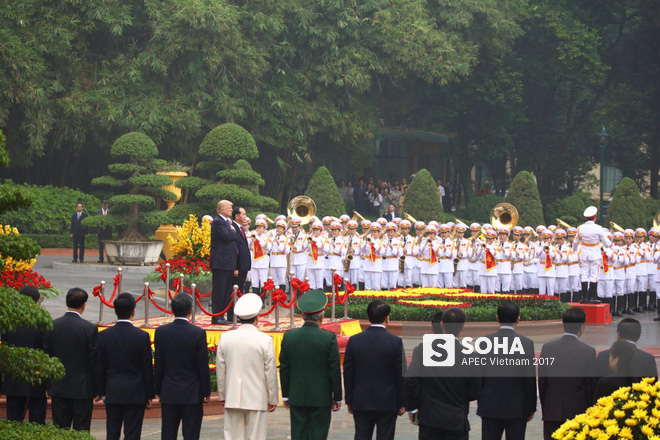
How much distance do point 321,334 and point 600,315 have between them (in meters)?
12.2

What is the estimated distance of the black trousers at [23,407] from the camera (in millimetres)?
9680

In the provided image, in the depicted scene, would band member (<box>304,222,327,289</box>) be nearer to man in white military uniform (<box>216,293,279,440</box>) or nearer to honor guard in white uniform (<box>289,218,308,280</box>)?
honor guard in white uniform (<box>289,218,308,280</box>)

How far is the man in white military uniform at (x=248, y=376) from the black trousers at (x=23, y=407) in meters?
1.95

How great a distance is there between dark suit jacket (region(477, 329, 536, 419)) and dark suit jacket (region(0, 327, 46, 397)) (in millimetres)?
3973

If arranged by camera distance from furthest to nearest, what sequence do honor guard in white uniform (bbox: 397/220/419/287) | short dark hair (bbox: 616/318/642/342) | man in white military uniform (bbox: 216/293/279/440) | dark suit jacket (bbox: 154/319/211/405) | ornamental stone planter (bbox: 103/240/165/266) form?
ornamental stone planter (bbox: 103/240/165/266) < honor guard in white uniform (bbox: 397/220/419/287) < dark suit jacket (bbox: 154/319/211/405) < man in white military uniform (bbox: 216/293/279/440) < short dark hair (bbox: 616/318/642/342)

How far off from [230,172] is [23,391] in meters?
17.2

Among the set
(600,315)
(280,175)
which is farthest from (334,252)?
(280,175)

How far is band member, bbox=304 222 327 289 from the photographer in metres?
22.9

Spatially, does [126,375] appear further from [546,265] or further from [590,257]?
[546,265]

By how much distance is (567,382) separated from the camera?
852 centimetres

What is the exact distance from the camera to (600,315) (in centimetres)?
1975

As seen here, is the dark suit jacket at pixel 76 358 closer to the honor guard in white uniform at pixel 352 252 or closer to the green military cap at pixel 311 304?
the green military cap at pixel 311 304

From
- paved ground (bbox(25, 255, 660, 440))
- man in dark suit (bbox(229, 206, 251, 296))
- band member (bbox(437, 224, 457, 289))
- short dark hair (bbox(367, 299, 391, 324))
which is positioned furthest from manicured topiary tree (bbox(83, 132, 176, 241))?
short dark hair (bbox(367, 299, 391, 324))

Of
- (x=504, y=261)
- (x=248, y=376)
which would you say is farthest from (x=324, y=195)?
(x=248, y=376)
